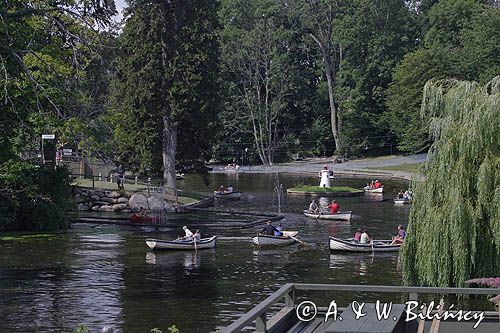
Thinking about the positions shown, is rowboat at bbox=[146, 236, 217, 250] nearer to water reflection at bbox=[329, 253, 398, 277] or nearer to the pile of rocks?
water reflection at bbox=[329, 253, 398, 277]

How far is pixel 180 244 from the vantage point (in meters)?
36.9

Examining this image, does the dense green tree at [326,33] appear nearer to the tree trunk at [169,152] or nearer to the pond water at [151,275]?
the tree trunk at [169,152]

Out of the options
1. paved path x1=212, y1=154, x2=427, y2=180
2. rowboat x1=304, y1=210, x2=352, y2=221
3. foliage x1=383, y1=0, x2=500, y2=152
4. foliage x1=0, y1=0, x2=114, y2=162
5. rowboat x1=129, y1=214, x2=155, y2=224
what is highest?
foliage x1=383, y1=0, x2=500, y2=152

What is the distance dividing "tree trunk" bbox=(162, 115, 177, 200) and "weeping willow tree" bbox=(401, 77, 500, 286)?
117 feet

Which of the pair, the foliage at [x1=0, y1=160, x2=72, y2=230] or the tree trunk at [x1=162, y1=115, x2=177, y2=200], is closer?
the foliage at [x1=0, y1=160, x2=72, y2=230]

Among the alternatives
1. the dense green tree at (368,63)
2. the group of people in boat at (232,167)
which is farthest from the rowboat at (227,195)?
the dense green tree at (368,63)

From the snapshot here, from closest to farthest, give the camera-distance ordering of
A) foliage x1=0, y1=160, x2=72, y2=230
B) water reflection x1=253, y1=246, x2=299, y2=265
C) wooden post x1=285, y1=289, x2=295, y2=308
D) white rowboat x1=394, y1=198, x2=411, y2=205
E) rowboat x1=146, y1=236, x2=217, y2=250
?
wooden post x1=285, y1=289, x2=295, y2=308
water reflection x1=253, y1=246, x2=299, y2=265
rowboat x1=146, y1=236, x2=217, y2=250
foliage x1=0, y1=160, x2=72, y2=230
white rowboat x1=394, y1=198, x2=411, y2=205

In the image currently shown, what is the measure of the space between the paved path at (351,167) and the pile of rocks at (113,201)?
4383 cm

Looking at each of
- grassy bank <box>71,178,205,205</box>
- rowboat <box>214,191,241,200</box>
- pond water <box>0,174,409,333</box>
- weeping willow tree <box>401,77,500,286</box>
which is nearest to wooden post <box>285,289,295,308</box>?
pond water <box>0,174,409,333</box>

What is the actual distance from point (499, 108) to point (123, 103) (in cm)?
4031

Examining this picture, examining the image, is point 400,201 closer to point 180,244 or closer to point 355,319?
A: point 180,244

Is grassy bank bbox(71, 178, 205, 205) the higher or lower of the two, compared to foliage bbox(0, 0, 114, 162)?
lower

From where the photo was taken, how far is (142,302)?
84.2 feet

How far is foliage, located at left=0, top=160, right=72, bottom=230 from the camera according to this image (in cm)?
3916
